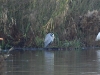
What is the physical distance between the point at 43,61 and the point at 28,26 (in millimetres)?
7699

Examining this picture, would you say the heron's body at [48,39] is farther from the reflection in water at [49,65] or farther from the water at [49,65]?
the reflection in water at [49,65]

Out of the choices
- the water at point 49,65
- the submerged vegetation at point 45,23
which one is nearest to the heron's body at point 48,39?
the submerged vegetation at point 45,23

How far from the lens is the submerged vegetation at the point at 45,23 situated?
27688mm

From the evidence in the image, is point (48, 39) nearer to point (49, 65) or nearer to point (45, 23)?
point (45, 23)

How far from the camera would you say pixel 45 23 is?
28.4 metres

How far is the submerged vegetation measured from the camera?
1090 inches

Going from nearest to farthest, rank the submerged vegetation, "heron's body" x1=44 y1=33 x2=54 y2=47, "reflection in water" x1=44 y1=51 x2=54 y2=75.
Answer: "reflection in water" x1=44 y1=51 x2=54 y2=75
the submerged vegetation
"heron's body" x1=44 y1=33 x2=54 y2=47

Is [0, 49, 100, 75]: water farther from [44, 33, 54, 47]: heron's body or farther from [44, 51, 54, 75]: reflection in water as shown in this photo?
[44, 33, 54, 47]: heron's body

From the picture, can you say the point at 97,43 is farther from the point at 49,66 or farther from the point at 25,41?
the point at 49,66

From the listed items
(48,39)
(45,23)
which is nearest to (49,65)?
(48,39)

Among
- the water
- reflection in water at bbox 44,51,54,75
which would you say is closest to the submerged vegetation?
the water

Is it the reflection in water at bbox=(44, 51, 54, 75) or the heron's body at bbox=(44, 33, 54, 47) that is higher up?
the heron's body at bbox=(44, 33, 54, 47)

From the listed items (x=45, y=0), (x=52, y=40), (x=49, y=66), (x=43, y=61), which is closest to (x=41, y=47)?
(x=52, y=40)

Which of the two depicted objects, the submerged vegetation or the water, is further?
the submerged vegetation
